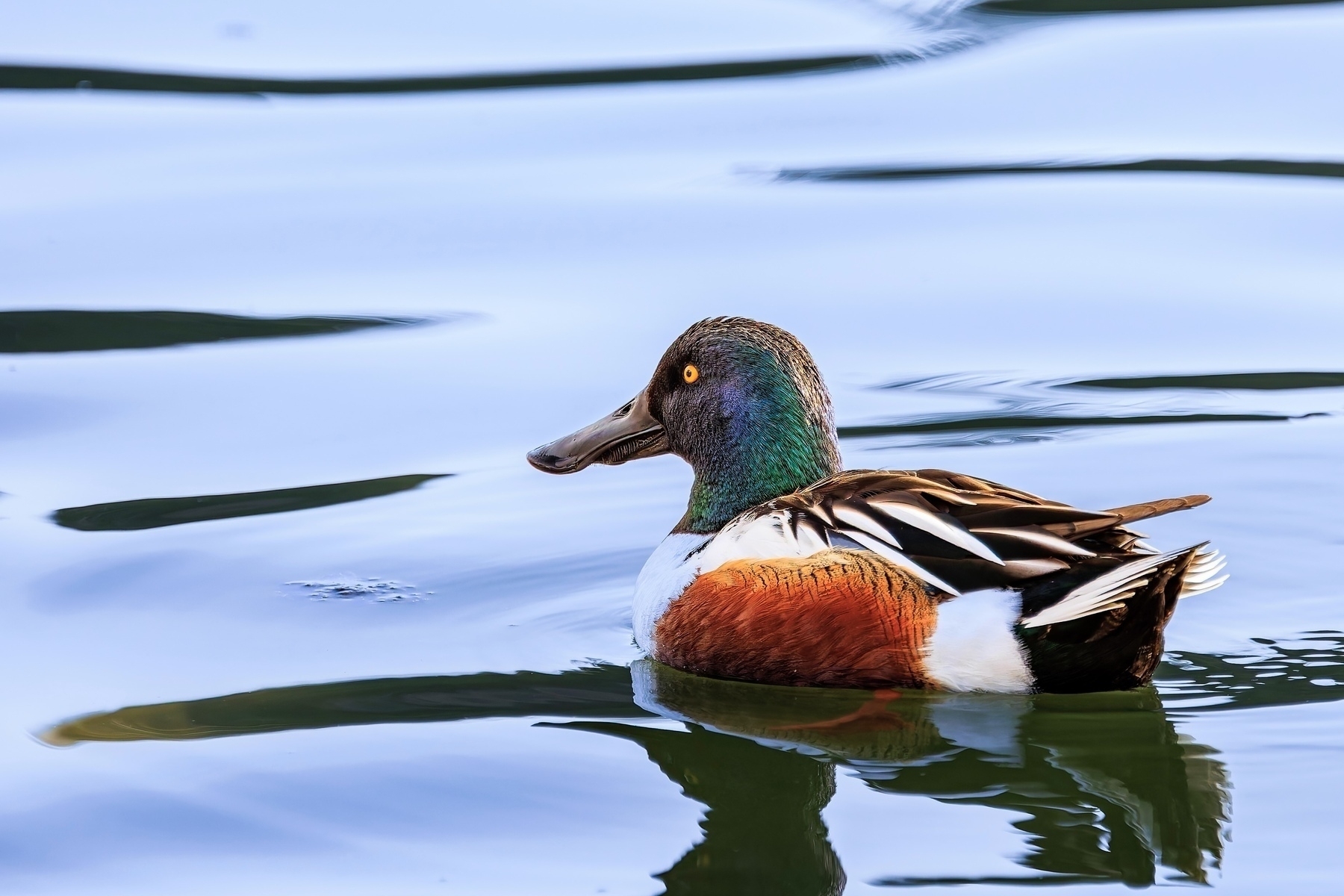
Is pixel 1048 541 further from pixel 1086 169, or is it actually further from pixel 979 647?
pixel 1086 169

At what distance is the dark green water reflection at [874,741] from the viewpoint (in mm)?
4496

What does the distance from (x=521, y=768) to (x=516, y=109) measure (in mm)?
7303

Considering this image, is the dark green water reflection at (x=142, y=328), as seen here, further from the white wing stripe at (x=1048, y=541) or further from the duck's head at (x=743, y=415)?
the white wing stripe at (x=1048, y=541)

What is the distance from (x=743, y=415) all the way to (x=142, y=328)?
157 inches

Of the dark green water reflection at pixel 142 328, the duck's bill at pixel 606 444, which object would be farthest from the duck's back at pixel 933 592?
the dark green water reflection at pixel 142 328

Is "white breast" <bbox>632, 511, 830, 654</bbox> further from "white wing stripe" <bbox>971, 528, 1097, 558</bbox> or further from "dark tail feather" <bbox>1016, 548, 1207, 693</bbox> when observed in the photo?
"dark tail feather" <bbox>1016, 548, 1207, 693</bbox>

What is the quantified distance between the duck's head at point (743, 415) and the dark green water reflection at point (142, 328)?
3.06 meters

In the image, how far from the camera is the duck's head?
6195 millimetres

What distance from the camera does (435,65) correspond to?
1228 centimetres

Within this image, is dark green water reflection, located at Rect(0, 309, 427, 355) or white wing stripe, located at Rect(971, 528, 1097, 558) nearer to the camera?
white wing stripe, located at Rect(971, 528, 1097, 558)

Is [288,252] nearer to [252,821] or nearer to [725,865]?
[252,821]

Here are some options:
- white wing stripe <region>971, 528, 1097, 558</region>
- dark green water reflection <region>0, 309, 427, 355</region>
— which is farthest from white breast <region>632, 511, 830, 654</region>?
dark green water reflection <region>0, 309, 427, 355</region>

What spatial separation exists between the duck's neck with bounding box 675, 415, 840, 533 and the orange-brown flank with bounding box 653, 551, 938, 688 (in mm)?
561

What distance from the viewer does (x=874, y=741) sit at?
5199mm
